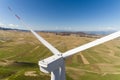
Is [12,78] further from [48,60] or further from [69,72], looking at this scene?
[48,60]

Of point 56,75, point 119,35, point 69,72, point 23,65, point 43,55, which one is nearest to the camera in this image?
point 119,35

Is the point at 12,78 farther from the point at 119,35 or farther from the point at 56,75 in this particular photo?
the point at 119,35

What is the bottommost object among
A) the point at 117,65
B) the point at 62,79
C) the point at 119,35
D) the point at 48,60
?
the point at 117,65

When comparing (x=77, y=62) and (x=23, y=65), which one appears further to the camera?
(x=77, y=62)

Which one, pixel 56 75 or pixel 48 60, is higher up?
pixel 48 60

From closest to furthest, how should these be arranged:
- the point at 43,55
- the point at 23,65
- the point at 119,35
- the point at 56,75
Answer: the point at 119,35 < the point at 56,75 < the point at 23,65 < the point at 43,55

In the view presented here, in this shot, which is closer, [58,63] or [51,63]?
[51,63]

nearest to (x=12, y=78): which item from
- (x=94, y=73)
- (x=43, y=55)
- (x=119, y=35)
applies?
(x=94, y=73)
